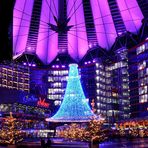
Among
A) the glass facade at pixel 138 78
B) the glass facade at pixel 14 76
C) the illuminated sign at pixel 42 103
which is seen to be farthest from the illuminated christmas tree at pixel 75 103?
the glass facade at pixel 138 78

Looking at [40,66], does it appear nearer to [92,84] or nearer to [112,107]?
[92,84]

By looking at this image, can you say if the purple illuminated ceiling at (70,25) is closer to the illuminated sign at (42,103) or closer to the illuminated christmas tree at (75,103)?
the illuminated sign at (42,103)

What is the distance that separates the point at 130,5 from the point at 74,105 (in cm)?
4308

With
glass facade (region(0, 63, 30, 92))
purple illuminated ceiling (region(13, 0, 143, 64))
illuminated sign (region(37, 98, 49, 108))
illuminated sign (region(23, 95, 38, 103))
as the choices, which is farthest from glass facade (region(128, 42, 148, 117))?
glass facade (region(0, 63, 30, 92))

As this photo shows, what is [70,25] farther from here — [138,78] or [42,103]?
[138,78]

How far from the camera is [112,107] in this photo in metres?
145

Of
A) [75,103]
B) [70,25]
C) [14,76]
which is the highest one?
[70,25]

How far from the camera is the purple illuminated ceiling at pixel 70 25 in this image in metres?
86.1

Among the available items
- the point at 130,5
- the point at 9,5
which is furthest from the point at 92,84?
the point at 9,5

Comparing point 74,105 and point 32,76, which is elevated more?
point 32,76

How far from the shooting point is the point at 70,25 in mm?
85938

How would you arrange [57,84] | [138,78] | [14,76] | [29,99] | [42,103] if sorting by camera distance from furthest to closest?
[57,84]
[138,78]
[14,76]
[42,103]
[29,99]

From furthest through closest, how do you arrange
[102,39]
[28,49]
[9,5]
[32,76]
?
[32,76]
[28,49]
[102,39]
[9,5]

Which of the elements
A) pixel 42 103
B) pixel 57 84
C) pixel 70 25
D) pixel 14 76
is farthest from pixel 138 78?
pixel 14 76
